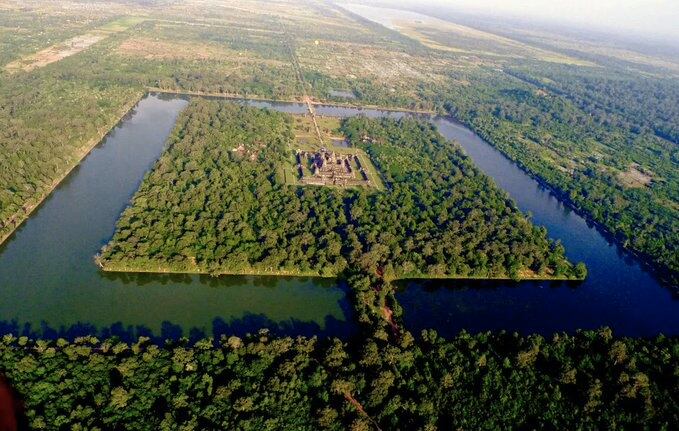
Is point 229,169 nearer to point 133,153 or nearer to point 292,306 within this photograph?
point 133,153

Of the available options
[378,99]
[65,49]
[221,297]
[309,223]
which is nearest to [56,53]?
[65,49]

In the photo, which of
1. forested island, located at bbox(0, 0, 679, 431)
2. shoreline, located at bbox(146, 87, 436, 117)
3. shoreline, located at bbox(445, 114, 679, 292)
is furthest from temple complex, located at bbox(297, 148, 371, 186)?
shoreline, located at bbox(146, 87, 436, 117)

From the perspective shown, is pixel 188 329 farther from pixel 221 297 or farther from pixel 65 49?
pixel 65 49

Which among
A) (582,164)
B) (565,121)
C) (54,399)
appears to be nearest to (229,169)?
(54,399)

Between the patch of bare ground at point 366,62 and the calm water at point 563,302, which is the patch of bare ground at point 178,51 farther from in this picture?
the calm water at point 563,302

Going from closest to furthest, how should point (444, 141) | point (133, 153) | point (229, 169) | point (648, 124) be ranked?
point (229, 169), point (133, 153), point (444, 141), point (648, 124)

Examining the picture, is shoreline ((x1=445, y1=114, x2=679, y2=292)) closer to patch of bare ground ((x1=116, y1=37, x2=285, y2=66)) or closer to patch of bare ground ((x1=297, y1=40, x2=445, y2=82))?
patch of bare ground ((x1=297, y1=40, x2=445, y2=82))
